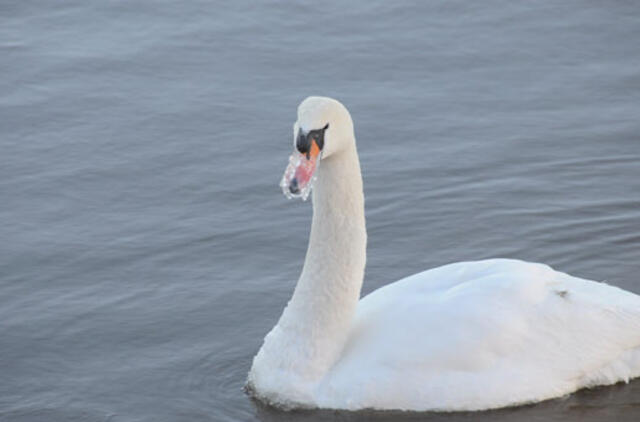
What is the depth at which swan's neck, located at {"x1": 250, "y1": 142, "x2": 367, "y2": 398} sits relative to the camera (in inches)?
327

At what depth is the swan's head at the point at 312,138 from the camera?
773 cm

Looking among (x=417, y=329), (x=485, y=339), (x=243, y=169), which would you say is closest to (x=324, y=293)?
(x=417, y=329)

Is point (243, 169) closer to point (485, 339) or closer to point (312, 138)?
point (312, 138)

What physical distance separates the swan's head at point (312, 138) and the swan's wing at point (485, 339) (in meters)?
0.98

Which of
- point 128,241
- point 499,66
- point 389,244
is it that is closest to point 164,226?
point 128,241

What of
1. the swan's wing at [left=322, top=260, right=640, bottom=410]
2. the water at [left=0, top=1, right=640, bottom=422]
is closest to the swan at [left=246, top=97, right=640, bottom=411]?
the swan's wing at [left=322, top=260, right=640, bottom=410]

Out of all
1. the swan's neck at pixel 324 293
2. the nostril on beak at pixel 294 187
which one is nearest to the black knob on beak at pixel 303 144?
the nostril on beak at pixel 294 187

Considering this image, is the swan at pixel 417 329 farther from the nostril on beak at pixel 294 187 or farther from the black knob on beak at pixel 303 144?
the nostril on beak at pixel 294 187

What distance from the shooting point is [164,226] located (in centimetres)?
1085

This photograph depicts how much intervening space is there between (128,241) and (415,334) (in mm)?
3121

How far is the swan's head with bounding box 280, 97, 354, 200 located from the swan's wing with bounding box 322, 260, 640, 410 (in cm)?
98

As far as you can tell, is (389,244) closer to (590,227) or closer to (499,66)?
(590,227)

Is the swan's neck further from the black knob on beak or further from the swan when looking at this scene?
the black knob on beak

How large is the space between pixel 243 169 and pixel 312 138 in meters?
3.94
